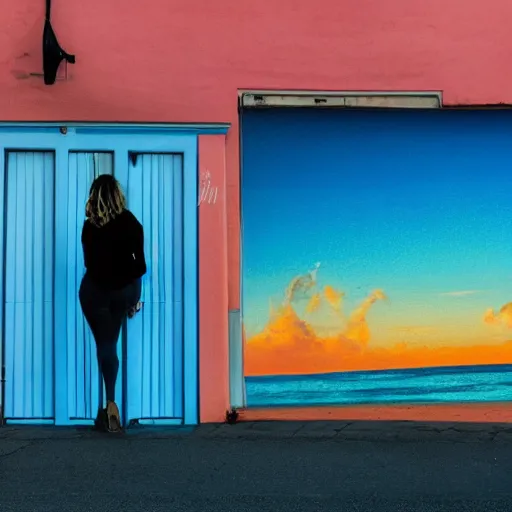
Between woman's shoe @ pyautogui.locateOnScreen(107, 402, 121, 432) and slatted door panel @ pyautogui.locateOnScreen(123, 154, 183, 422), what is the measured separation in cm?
39

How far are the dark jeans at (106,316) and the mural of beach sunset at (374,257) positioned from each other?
3.57ft

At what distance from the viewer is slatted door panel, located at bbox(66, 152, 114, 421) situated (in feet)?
19.1

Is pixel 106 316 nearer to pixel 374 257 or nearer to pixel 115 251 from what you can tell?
pixel 115 251

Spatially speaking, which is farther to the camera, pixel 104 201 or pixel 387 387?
pixel 387 387

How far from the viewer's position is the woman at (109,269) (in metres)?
5.39

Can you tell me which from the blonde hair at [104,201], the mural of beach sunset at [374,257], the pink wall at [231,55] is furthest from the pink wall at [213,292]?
the blonde hair at [104,201]

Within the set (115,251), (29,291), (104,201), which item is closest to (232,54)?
(104,201)

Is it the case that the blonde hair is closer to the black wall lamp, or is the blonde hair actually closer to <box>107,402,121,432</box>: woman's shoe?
the black wall lamp

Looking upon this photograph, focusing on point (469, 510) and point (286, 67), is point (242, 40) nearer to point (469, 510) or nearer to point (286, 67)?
point (286, 67)

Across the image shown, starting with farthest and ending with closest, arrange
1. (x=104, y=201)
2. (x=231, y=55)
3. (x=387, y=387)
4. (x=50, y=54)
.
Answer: (x=387, y=387)
(x=231, y=55)
(x=50, y=54)
(x=104, y=201)

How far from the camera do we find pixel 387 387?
6.31 meters

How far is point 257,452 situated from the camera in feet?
16.6

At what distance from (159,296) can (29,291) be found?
0.96m

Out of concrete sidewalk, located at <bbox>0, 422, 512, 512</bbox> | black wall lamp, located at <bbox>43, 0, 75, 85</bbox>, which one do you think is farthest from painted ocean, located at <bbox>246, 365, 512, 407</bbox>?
Result: black wall lamp, located at <bbox>43, 0, 75, 85</bbox>
